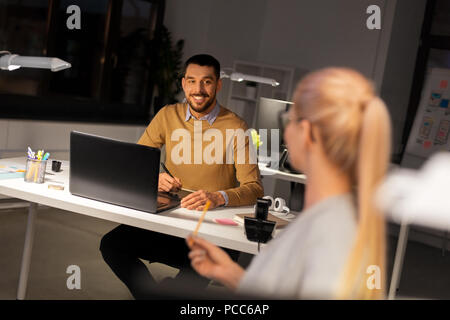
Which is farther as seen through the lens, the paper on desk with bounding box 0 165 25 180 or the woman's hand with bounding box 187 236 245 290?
the paper on desk with bounding box 0 165 25 180

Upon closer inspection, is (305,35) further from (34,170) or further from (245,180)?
(34,170)

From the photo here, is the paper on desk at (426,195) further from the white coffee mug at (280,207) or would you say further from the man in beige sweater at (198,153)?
the man in beige sweater at (198,153)

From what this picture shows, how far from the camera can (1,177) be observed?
243 centimetres

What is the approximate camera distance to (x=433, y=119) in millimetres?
5535

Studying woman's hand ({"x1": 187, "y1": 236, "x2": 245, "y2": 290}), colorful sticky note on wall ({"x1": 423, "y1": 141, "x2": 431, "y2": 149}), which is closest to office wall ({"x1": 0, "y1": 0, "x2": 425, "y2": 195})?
colorful sticky note on wall ({"x1": 423, "y1": 141, "x2": 431, "y2": 149})

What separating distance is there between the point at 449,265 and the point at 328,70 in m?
4.53

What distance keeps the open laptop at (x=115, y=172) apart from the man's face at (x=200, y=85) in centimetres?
71

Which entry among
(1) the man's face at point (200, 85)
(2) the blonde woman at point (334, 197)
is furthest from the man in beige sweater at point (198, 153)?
(2) the blonde woman at point (334, 197)

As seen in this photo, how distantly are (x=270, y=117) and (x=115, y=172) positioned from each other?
2542mm

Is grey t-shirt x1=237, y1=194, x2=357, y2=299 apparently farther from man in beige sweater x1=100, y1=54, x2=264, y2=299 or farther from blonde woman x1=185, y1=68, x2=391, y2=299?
man in beige sweater x1=100, y1=54, x2=264, y2=299

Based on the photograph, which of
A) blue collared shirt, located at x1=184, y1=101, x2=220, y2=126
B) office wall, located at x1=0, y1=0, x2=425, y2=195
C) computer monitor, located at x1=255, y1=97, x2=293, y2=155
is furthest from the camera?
office wall, located at x1=0, y1=0, x2=425, y2=195

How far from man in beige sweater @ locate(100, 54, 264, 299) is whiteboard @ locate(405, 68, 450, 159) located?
3.27 metres

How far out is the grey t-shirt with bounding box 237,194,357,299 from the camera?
958 millimetres

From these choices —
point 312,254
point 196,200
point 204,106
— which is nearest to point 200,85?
point 204,106
